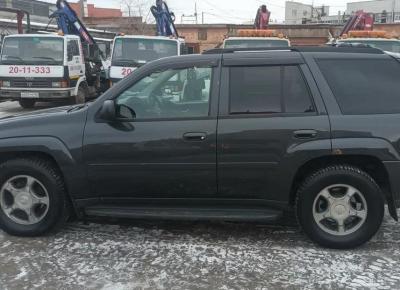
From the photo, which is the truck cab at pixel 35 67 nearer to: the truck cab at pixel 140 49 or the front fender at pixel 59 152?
the truck cab at pixel 140 49

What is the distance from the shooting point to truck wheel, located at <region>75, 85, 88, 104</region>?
14809 mm

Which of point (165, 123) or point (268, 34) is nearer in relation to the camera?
point (165, 123)

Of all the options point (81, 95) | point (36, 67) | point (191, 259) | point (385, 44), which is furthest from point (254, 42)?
point (191, 259)

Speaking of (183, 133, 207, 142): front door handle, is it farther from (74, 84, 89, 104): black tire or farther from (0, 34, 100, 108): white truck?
(74, 84, 89, 104): black tire

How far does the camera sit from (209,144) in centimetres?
411

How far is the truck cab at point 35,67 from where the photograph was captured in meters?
13.6

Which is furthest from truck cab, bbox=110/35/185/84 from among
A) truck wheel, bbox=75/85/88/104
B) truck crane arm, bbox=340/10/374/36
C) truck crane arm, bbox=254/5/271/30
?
truck crane arm, bbox=340/10/374/36

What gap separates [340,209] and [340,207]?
2 cm

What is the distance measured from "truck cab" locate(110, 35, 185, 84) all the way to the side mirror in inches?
336

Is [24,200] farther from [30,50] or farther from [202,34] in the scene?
[202,34]

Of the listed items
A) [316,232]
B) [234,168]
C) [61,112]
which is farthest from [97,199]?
[316,232]

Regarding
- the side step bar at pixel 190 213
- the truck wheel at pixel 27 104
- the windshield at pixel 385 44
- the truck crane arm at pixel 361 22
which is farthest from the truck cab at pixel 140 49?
the side step bar at pixel 190 213

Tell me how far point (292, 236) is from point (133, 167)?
1.57 metres

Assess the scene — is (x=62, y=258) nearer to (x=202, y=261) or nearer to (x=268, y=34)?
(x=202, y=261)
